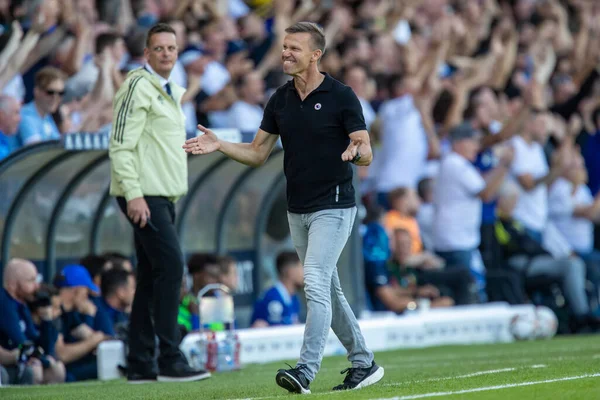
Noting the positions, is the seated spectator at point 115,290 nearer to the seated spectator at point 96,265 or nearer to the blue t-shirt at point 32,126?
the seated spectator at point 96,265

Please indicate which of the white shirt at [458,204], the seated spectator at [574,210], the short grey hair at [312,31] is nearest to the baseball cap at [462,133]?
the white shirt at [458,204]

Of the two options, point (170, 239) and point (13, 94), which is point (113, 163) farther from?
point (13, 94)

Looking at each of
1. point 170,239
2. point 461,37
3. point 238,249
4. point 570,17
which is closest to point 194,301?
point 238,249

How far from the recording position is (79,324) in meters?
10.8

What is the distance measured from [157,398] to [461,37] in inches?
505

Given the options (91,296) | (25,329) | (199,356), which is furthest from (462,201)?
(25,329)

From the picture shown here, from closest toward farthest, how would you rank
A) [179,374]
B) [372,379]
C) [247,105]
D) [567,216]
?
[372,379] < [179,374] < [247,105] < [567,216]

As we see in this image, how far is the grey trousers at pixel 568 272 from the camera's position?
15.6 m

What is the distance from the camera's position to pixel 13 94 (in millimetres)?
11836

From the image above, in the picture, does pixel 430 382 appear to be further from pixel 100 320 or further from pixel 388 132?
pixel 388 132

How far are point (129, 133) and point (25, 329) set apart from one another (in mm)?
2345

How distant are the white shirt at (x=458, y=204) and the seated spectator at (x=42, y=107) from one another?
5.22 meters

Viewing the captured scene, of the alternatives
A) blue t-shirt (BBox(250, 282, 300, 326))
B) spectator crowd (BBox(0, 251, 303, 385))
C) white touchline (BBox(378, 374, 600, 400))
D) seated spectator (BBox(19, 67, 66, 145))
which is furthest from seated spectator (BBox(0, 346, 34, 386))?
white touchline (BBox(378, 374, 600, 400))

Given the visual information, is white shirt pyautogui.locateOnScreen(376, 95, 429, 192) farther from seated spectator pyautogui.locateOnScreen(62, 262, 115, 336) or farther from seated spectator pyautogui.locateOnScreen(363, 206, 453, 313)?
seated spectator pyautogui.locateOnScreen(62, 262, 115, 336)
